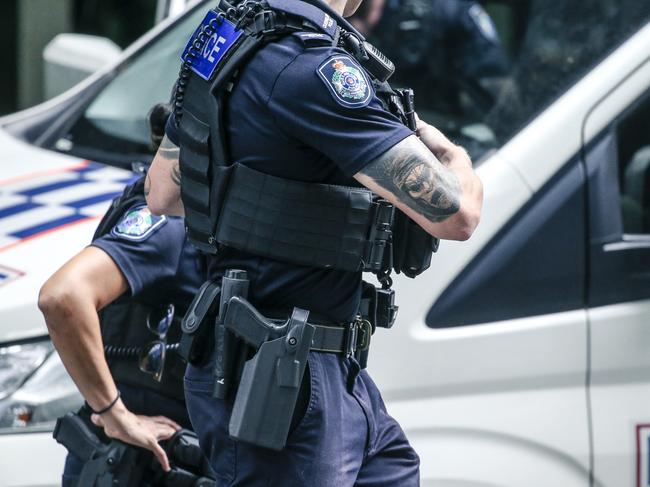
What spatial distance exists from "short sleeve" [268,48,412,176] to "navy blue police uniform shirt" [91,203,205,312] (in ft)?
2.00

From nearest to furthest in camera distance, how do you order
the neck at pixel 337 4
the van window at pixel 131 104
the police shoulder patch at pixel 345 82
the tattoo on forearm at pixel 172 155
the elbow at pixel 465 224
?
1. the police shoulder patch at pixel 345 82
2. the elbow at pixel 465 224
3. the neck at pixel 337 4
4. the tattoo on forearm at pixel 172 155
5. the van window at pixel 131 104

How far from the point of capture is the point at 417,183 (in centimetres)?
220

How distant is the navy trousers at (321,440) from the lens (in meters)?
2.26

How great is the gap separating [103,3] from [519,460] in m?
7.11

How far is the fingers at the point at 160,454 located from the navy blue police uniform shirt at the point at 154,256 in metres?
0.28

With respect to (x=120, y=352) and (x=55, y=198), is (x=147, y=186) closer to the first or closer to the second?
(x=120, y=352)

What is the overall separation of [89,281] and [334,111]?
71cm

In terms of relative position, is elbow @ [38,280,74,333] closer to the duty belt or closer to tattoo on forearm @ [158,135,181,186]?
tattoo on forearm @ [158,135,181,186]

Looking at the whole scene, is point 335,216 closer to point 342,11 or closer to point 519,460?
point 342,11

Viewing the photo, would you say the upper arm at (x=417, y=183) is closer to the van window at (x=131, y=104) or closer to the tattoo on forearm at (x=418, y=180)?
the tattoo on forearm at (x=418, y=180)

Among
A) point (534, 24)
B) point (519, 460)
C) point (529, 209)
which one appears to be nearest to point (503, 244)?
point (529, 209)

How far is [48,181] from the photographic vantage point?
11.4ft

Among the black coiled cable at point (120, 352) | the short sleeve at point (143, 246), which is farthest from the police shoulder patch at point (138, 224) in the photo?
the black coiled cable at point (120, 352)

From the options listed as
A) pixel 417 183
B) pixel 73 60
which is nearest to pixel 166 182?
pixel 417 183
